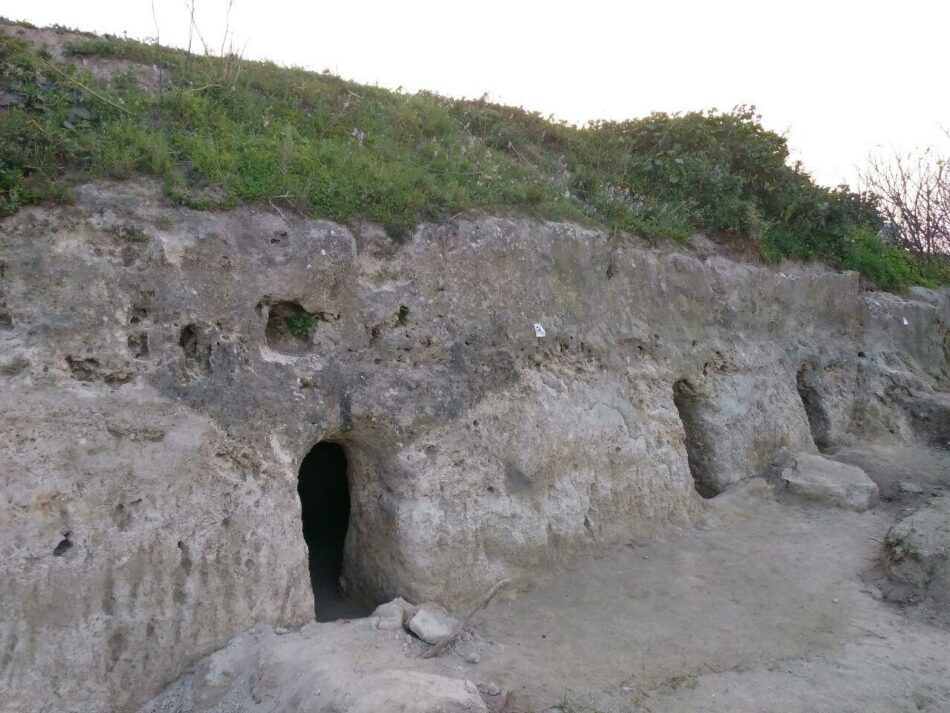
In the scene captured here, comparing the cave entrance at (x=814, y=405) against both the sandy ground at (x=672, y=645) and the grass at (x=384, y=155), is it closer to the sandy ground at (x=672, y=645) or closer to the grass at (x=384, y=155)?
the grass at (x=384, y=155)

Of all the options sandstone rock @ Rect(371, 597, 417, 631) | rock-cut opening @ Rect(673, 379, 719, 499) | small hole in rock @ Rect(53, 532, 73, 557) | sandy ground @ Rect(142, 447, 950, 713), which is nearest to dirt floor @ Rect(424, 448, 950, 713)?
sandy ground @ Rect(142, 447, 950, 713)

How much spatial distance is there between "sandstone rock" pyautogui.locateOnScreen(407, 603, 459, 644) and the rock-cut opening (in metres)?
4.47

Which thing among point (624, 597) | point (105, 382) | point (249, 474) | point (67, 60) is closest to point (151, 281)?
point (105, 382)

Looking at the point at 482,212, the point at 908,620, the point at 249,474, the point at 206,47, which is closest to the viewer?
the point at 249,474

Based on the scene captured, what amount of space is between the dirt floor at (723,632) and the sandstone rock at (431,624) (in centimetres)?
32

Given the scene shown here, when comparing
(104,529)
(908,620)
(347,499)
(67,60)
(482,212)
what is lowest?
(908,620)

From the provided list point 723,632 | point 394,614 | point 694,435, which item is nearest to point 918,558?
point 723,632

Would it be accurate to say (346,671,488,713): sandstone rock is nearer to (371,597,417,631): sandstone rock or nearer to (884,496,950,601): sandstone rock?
(371,597,417,631): sandstone rock

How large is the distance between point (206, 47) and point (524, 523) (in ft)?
19.4

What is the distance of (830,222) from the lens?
12.3 meters

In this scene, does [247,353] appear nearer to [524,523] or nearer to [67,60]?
[524,523]

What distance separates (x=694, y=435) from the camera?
30.5ft

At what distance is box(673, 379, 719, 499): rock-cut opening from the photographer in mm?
9133

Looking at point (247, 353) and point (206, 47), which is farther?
point (206, 47)
